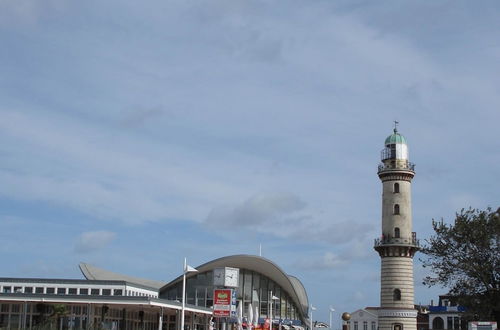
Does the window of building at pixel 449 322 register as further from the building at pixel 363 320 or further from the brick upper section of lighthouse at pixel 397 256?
the brick upper section of lighthouse at pixel 397 256

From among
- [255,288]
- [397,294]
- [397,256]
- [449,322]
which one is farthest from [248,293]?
[449,322]

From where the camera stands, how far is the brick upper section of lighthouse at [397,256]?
75500mm

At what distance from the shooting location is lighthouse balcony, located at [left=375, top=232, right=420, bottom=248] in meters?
75.7

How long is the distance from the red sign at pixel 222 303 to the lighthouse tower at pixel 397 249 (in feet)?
80.4

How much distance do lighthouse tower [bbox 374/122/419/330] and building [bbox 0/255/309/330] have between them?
1157cm

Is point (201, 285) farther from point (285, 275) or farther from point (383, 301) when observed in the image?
point (383, 301)

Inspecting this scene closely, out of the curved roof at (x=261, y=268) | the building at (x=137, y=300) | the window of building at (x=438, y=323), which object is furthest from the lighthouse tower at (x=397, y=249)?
the window of building at (x=438, y=323)

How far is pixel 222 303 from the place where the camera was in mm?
56875

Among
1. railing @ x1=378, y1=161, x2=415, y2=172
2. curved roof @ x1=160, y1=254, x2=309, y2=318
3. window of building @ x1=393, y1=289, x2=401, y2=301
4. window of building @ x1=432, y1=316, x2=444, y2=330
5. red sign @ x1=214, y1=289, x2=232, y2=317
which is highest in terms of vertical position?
railing @ x1=378, y1=161, x2=415, y2=172

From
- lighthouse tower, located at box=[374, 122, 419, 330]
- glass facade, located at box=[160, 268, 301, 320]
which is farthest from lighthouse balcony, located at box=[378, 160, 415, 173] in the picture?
glass facade, located at box=[160, 268, 301, 320]

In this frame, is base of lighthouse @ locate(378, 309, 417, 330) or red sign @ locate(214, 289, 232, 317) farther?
base of lighthouse @ locate(378, 309, 417, 330)

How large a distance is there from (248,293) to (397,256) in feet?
89.5

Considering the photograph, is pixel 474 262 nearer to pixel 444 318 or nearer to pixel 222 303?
pixel 222 303

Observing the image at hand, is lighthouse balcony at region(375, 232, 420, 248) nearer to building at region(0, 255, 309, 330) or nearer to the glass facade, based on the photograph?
building at region(0, 255, 309, 330)
